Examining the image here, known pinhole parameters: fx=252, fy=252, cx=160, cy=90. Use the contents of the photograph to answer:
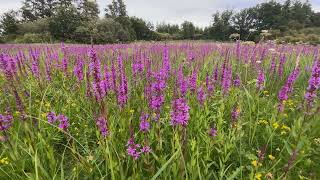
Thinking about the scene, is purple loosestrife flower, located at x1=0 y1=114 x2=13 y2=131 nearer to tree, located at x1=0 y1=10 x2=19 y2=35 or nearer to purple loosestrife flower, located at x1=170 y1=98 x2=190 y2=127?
purple loosestrife flower, located at x1=170 y1=98 x2=190 y2=127

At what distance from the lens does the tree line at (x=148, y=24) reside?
89.4ft

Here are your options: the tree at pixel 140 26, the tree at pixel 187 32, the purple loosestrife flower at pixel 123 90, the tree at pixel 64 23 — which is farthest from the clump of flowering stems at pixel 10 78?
the tree at pixel 140 26

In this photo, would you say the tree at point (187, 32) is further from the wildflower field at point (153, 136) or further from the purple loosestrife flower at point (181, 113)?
the purple loosestrife flower at point (181, 113)

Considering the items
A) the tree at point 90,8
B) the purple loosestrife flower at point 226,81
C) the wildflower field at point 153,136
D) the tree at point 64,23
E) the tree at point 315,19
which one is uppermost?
the tree at point 315,19

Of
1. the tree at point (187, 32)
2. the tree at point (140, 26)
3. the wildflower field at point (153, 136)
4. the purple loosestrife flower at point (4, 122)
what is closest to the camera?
the wildflower field at point (153, 136)

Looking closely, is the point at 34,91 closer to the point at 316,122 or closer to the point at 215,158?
the point at 215,158

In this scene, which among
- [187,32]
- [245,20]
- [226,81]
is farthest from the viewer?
[245,20]

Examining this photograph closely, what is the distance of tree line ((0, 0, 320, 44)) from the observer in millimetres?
27234

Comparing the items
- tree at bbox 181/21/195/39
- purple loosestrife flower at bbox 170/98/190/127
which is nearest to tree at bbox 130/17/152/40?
tree at bbox 181/21/195/39

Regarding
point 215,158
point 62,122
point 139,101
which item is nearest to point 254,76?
point 139,101

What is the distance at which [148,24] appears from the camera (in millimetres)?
42062

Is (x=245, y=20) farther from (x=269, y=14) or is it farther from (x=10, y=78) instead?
(x=10, y=78)

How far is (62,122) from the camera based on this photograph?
239 cm

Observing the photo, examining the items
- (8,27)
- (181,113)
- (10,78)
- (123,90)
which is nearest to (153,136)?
(123,90)
